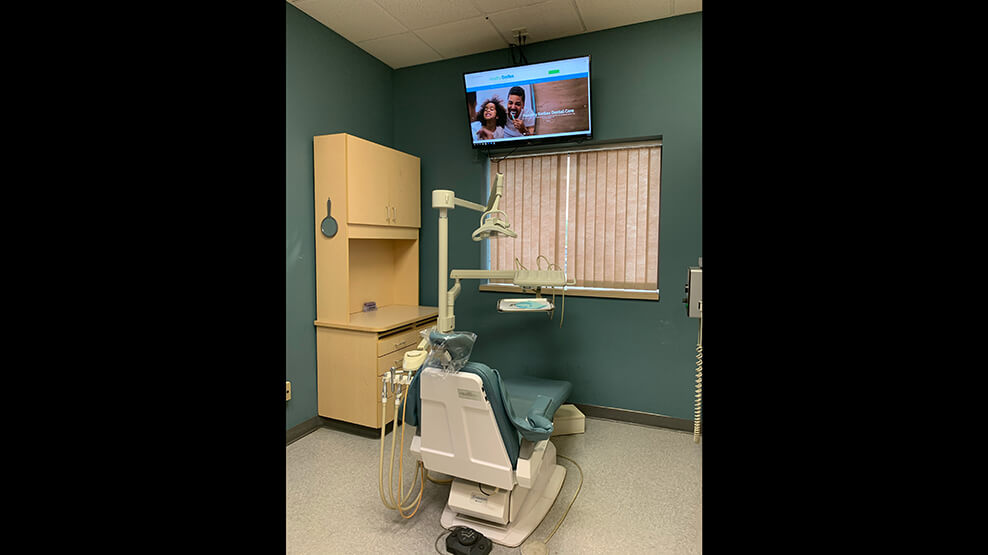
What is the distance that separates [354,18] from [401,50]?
1.74 ft

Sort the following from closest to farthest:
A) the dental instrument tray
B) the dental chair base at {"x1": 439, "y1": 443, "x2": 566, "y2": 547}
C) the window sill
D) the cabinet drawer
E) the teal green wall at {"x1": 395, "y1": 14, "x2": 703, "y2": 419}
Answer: the dental chair base at {"x1": 439, "y1": 443, "x2": 566, "y2": 547} < the dental instrument tray < the cabinet drawer < the teal green wall at {"x1": 395, "y1": 14, "x2": 703, "y2": 419} < the window sill

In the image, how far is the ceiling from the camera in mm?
2939

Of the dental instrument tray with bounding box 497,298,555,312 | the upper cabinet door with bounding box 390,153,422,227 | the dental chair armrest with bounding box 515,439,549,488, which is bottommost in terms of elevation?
the dental chair armrest with bounding box 515,439,549,488

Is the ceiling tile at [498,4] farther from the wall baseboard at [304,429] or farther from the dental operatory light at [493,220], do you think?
the wall baseboard at [304,429]

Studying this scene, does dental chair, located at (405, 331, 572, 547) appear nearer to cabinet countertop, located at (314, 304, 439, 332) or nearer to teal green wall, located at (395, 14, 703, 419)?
cabinet countertop, located at (314, 304, 439, 332)

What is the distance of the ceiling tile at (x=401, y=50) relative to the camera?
343 centimetres

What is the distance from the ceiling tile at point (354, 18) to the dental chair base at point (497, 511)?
2869mm

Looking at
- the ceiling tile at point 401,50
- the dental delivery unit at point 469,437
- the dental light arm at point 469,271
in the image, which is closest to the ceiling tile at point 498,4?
the ceiling tile at point 401,50

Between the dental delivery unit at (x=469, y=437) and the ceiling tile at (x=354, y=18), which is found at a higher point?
the ceiling tile at (x=354, y=18)

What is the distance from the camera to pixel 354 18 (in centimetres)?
311

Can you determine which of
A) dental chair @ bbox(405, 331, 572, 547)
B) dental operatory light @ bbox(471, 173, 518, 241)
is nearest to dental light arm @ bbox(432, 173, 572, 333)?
dental operatory light @ bbox(471, 173, 518, 241)

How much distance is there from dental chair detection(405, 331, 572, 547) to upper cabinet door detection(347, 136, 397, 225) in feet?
4.90
